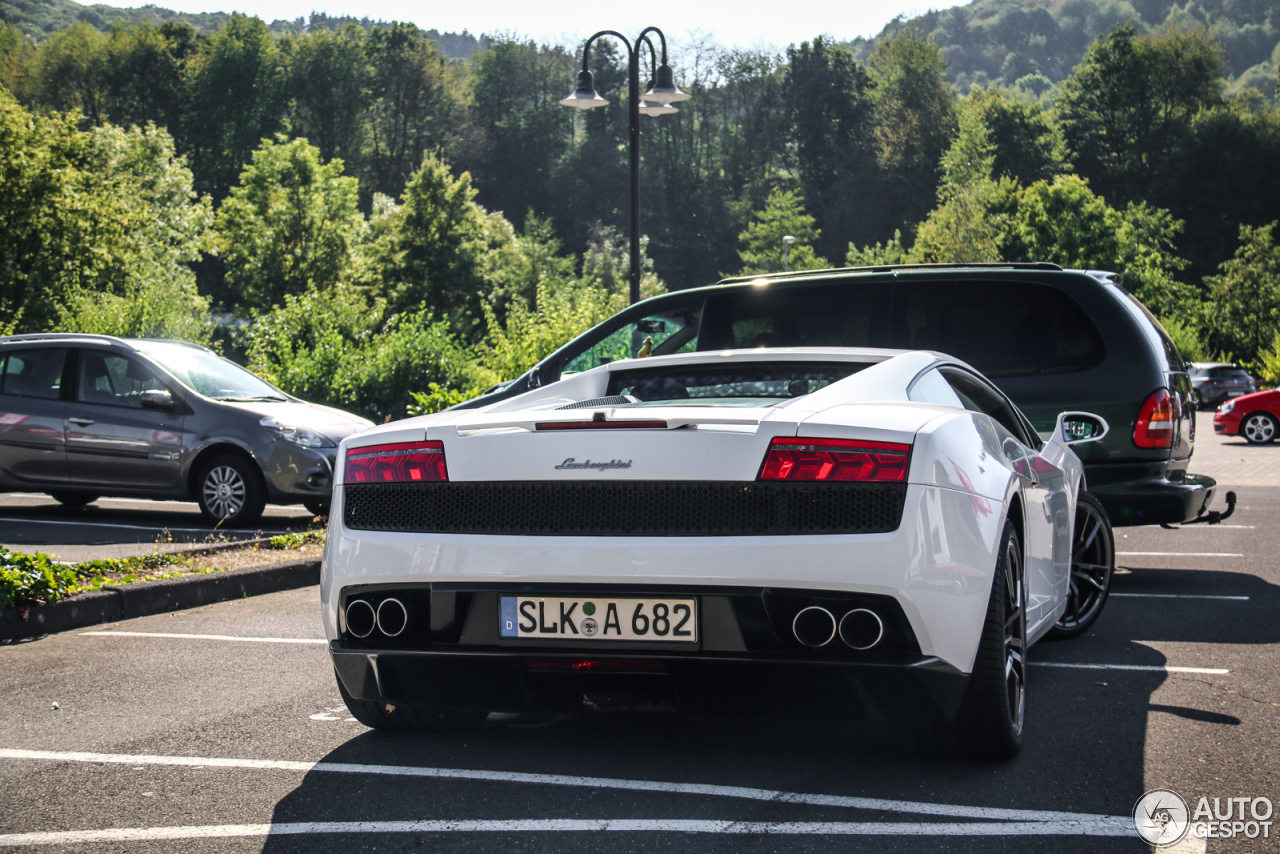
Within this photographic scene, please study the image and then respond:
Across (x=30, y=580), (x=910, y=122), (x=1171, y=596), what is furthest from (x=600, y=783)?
(x=910, y=122)

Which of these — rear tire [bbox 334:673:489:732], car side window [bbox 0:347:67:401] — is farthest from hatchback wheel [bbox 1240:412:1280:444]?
rear tire [bbox 334:673:489:732]


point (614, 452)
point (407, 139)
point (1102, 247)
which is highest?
point (407, 139)

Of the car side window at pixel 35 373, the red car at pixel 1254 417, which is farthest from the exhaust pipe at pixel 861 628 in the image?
the red car at pixel 1254 417

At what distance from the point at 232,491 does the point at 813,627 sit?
820 cm

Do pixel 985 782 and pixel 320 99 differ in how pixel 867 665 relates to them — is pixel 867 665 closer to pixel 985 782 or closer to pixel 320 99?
pixel 985 782

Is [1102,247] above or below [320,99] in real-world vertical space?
below

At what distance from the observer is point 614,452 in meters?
3.56

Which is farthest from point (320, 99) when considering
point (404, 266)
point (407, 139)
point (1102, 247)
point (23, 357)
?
point (23, 357)

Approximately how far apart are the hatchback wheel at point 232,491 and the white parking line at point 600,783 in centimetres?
642

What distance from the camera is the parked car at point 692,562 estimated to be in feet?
11.0

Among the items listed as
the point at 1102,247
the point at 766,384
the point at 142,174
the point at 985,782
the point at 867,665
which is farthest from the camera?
the point at 142,174

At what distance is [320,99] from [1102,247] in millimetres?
56630

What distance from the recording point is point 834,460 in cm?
339

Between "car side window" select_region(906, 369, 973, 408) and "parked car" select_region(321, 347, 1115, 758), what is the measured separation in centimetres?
4
